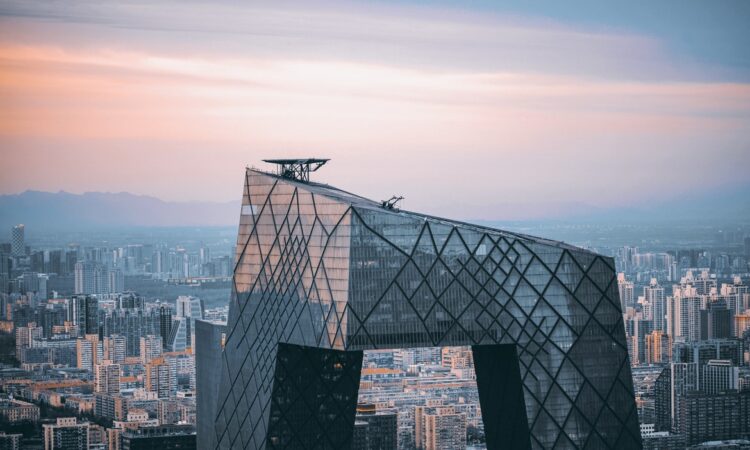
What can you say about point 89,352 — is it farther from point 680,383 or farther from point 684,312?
point 680,383

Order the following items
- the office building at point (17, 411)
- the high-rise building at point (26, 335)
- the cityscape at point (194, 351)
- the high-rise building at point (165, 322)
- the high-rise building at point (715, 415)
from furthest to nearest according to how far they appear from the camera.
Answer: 1. the high-rise building at point (165, 322)
2. the high-rise building at point (26, 335)
3. the office building at point (17, 411)
4. the high-rise building at point (715, 415)
5. the cityscape at point (194, 351)

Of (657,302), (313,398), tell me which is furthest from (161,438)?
(657,302)

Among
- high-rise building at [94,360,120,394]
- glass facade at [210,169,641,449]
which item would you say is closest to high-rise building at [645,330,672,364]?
high-rise building at [94,360,120,394]

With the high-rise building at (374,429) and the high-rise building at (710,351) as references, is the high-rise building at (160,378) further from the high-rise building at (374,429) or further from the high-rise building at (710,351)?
the high-rise building at (710,351)

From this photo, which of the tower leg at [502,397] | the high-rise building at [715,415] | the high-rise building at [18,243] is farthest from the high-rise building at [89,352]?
the tower leg at [502,397]

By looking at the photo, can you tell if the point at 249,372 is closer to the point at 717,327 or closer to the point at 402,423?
the point at 402,423

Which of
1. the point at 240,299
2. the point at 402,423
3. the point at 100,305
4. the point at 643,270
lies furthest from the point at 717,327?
the point at 240,299
